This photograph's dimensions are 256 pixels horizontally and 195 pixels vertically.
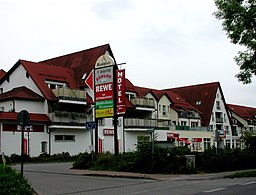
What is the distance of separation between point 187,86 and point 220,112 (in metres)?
10.1

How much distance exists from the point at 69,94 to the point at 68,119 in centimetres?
262

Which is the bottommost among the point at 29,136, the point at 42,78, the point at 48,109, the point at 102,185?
the point at 102,185

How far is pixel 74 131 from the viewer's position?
4888cm

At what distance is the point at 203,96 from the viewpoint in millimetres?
78500

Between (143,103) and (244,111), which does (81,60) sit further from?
(244,111)

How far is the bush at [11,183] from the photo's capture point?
13.5 m

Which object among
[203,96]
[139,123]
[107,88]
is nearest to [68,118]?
[139,123]

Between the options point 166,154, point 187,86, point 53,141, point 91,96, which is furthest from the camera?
point 187,86

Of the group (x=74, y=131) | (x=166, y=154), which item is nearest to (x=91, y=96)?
(x=74, y=131)

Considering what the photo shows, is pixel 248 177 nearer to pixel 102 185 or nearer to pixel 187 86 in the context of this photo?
pixel 102 185

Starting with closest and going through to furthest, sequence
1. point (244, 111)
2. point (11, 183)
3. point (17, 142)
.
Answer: point (11, 183) < point (17, 142) < point (244, 111)

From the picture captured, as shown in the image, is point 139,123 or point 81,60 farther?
point 81,60

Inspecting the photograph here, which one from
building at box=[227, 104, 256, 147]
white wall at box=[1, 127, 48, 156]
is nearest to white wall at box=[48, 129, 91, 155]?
white wall at box=[1, 127, 48, 156]

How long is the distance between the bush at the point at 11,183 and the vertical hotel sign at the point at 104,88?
46.3 feet
